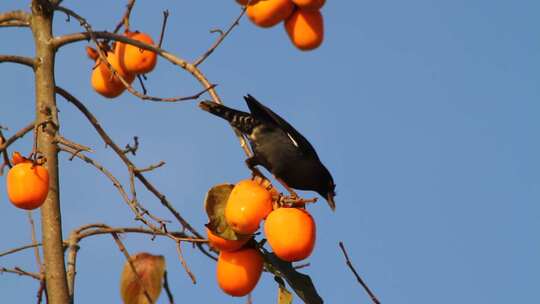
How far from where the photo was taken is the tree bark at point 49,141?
369cm

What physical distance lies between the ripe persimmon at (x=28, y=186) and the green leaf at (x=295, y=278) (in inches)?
36.8

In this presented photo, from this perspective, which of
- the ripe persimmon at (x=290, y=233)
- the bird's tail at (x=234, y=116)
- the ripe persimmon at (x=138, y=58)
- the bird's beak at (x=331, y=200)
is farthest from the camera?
the bird's beak at (x=331, y=200)

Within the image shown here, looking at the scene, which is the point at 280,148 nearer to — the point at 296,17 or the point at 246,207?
the point at 296,17

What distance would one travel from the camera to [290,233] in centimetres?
328

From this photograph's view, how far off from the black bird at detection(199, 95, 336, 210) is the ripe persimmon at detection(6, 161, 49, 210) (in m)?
1.44

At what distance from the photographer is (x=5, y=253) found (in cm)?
430

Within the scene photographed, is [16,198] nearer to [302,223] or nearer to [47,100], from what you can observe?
[47,100]

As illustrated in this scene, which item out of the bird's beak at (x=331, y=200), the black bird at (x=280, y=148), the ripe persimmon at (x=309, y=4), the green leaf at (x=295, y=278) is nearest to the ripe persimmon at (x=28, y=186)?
the green leaf at (x=295, y=278)

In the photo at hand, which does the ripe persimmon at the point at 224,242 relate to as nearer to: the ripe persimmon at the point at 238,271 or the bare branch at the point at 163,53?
the ripe persimmon at the point at 238,271

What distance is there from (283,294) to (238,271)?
24 centimetres

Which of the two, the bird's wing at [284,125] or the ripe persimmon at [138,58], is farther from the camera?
the bird's wing at [284,125]

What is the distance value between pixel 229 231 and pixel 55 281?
784 mm

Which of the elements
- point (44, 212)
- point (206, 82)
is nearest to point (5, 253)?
point (44, 212)

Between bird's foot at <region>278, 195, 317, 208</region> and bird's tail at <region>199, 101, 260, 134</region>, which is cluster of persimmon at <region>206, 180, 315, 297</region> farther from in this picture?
bird's tail at <region>199, 101, 260, 134</region>
